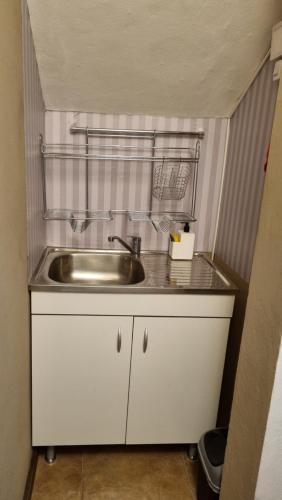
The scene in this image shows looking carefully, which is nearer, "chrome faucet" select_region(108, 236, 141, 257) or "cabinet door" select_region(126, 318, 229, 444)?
"cabinet door" select_region(126, 318, 229, 444)

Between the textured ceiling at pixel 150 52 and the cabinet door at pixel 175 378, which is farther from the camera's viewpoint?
the cabinet door at pixel 175 378

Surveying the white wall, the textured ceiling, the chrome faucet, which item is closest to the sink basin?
the chrome faucet

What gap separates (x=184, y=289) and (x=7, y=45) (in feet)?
3.51

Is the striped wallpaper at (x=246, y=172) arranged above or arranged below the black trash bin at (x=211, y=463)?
above

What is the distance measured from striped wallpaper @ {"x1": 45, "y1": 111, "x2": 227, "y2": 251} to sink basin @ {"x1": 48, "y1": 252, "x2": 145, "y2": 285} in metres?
0.09

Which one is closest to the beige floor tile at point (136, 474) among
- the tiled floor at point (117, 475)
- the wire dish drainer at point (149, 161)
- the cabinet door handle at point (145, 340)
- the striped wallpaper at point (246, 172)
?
the tiled floor at point (117, 475)

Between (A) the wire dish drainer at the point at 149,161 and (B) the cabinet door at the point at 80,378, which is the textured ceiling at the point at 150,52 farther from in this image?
(B) the cabinet door at the point at 80,378

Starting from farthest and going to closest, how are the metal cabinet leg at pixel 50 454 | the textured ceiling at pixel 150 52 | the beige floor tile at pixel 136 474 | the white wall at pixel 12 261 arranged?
the metal cabinet leg at pixel 50 454, the beige floor tile at pixel 136 474, the textured ceiling at pixel 150 52, the white wall at pixel 12 261

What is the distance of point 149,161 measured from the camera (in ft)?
6.57

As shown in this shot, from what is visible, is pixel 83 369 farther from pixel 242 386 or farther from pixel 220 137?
pixel 220 137

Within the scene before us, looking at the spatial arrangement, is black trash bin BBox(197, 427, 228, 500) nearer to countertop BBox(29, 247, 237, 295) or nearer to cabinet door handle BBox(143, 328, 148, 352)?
cabinet door handle BBox(143, 328, 148, 352)

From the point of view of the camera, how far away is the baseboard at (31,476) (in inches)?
61.1

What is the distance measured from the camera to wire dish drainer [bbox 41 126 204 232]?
193 cm

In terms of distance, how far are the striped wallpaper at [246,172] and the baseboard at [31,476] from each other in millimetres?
1255
